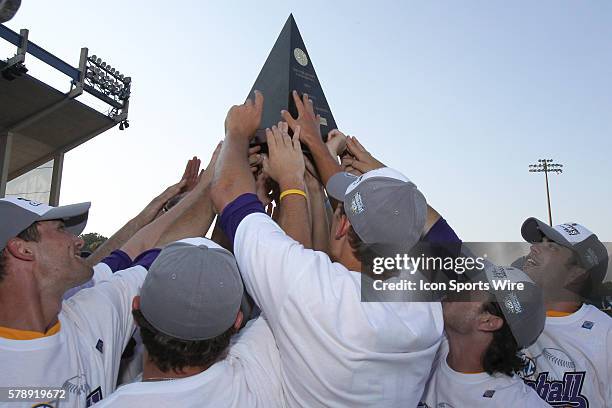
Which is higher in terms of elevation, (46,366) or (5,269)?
(5,269)

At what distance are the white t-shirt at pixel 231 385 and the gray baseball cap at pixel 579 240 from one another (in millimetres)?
1986

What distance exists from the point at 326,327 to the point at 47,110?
2888cm

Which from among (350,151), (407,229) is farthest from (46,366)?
(350,151)

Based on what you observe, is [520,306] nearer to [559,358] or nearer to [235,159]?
[559,358]

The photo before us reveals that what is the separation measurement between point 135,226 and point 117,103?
29.0 meters

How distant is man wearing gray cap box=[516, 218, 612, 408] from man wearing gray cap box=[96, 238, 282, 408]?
5.72 ft

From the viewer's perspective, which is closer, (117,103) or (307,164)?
(307,164)

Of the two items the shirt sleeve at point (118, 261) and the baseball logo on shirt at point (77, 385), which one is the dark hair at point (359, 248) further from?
the shirt sleeve at point (118, 261)

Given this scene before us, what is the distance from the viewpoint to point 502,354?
7.70ft

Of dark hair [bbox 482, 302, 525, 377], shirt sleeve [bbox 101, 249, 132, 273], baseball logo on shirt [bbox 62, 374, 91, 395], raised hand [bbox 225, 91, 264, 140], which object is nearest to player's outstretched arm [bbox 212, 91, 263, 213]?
raised hand [bbox 225, 91, 264, 140]

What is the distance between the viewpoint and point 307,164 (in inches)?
107

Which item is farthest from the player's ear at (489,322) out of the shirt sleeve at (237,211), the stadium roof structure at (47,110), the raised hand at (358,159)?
the stadium roof structure at (47,110)

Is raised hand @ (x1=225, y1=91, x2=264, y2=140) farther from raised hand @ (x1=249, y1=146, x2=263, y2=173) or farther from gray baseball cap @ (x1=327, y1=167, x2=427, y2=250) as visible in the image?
gray baseball cap @ (x1=327, y1=167, x2=427, y2=250)

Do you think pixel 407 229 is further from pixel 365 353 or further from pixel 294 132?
pixel 294 132
